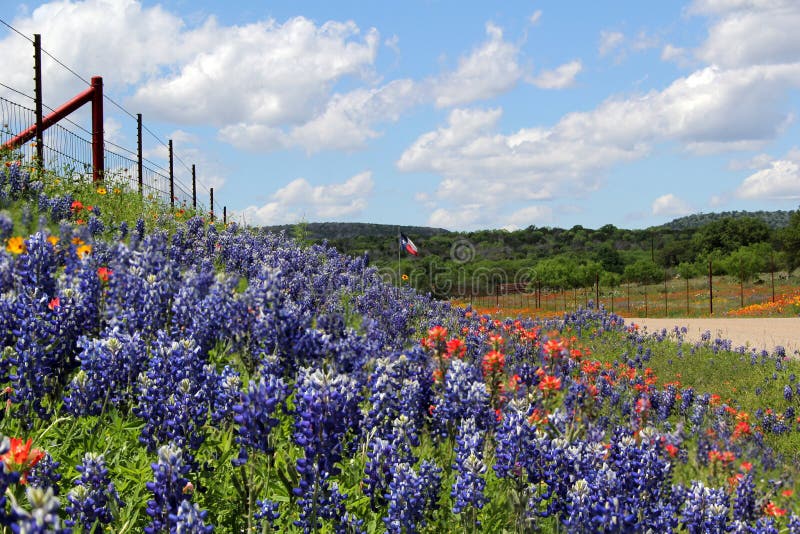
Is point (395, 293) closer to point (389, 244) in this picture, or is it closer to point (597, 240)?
point (389, 244)

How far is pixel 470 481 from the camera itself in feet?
10.7

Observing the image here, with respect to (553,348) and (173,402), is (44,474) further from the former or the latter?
(553,348)

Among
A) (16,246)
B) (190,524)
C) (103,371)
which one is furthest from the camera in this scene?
(16,246)

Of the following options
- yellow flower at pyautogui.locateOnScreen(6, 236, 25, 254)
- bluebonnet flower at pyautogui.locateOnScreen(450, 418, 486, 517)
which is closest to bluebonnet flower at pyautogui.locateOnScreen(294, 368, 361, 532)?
bluebonnet flower at pyautogui.locateOnScreen(450, 418, 486, 517)

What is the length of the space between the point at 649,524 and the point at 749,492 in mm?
1516

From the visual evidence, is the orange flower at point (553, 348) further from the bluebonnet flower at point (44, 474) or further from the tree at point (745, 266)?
the tree at point (745, 266)

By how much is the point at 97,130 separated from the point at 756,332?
21.3 m

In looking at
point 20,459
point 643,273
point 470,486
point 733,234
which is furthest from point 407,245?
point 733,234

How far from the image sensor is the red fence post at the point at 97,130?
14820 millimetres

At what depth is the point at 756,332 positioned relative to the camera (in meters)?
23.4

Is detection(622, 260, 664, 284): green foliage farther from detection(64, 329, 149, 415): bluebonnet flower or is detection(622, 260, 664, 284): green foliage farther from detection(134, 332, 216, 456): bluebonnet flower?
detection(134, 332, 216, 456): bluebonnet flower

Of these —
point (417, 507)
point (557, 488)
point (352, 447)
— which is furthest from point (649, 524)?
point (352, 447)

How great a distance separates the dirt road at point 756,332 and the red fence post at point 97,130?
16.7 meters

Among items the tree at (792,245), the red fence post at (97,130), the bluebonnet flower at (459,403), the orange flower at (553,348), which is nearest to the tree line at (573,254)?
the tree at (792,245)
